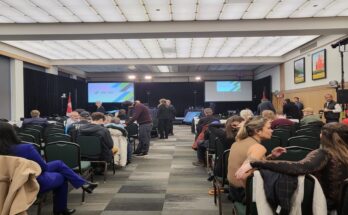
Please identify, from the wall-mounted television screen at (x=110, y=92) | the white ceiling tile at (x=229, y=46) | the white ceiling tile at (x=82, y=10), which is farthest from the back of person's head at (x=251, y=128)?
the wall-mounted television screen at (x=110, y=92)

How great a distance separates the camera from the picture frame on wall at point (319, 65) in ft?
40.1

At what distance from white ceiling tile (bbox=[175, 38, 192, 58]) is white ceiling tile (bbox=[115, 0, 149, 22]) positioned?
3.08 m

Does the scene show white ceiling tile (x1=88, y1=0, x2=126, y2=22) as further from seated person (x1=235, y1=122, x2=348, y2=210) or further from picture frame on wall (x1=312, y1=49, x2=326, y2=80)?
picture frame on wall (x1=312, y1=49, x2=326, y2=80)

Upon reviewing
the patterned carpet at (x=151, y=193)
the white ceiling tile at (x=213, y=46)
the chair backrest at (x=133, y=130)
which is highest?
the white ceiling tile at (x=213, y=46)

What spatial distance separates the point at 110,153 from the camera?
5.58m

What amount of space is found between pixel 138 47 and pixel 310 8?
7031mm

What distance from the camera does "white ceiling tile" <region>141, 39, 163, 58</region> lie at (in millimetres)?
12705

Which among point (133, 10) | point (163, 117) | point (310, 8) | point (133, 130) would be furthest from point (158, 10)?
point (163, 117)

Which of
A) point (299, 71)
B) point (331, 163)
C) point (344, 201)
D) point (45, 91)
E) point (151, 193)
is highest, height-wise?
point (299, 71)

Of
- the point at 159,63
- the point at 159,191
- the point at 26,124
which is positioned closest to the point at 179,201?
the point at 159,191

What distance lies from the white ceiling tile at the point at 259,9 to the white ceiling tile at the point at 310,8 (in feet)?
2.52

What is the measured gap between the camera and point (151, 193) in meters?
4.95

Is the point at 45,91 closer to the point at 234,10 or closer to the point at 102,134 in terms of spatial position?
the point at 234,10

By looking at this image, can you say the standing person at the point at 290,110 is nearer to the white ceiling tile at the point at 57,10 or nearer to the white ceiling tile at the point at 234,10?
the white ceiling tile at the point at 234,10
